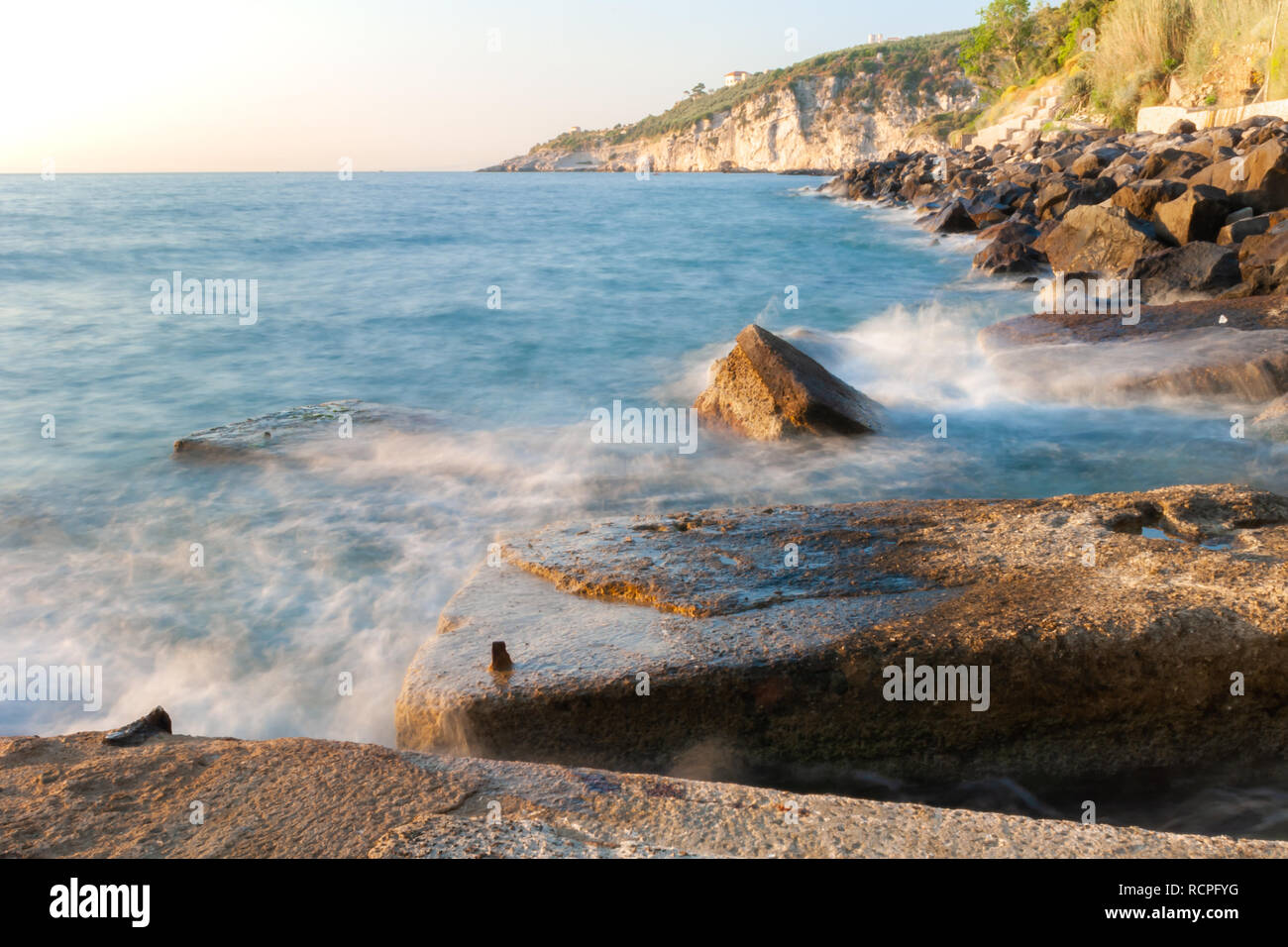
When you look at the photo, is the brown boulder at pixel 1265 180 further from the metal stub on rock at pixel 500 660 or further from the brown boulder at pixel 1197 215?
the metal stub on rock at pixel 500 660

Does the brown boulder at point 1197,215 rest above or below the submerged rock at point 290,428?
above

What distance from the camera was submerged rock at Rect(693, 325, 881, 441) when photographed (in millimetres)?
6188

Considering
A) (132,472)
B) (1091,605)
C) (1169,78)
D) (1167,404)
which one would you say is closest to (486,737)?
(1091,605)

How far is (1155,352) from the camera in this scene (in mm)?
7656

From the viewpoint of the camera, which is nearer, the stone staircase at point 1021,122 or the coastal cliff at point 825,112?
the stone staircase at point 1021,122

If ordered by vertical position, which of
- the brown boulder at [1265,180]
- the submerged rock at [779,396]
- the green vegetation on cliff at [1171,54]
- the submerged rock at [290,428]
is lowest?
the submerged rock at [290,428]

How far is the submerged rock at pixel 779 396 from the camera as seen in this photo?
6188 millimetres

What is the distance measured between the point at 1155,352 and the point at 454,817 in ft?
25.5

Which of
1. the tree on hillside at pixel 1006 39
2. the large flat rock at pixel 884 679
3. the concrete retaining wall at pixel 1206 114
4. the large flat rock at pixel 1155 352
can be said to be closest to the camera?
the large flat rock at pixel 884 679

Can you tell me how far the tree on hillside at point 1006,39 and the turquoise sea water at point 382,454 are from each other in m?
46.5

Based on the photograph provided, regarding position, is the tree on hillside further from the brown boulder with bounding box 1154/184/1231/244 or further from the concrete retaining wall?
Result: the brown boulder with bounding box 1154/184/1231/244

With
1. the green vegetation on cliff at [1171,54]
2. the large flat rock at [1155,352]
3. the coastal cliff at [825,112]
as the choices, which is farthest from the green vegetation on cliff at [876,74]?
the large flat rock at [1155,352]

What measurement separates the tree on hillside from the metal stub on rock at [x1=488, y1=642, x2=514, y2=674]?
6281 centimetres

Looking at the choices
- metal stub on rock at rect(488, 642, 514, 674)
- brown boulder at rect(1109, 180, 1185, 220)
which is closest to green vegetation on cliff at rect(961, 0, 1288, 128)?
brown boulder at rect(1109, 180, 1185, 220)
